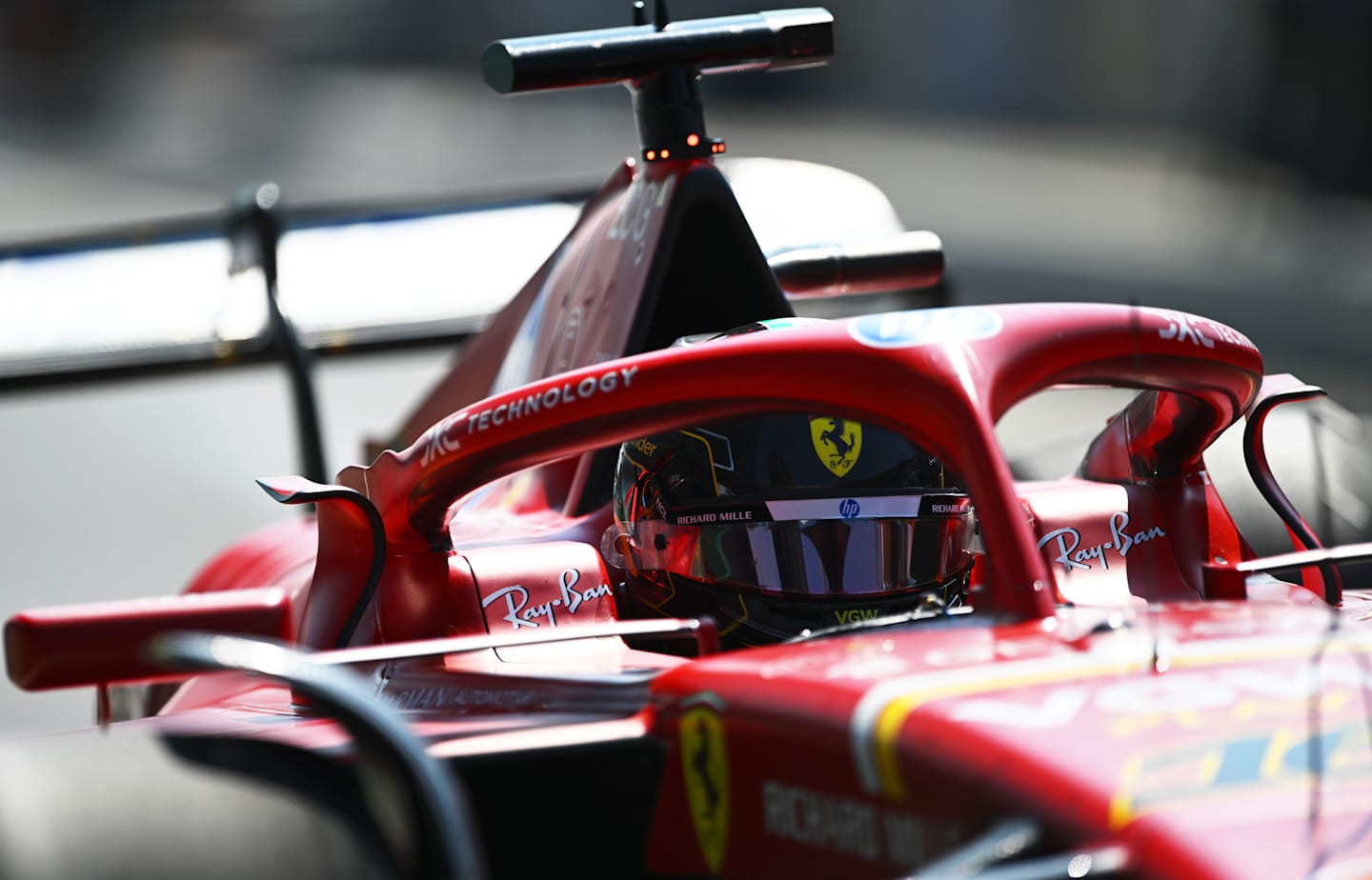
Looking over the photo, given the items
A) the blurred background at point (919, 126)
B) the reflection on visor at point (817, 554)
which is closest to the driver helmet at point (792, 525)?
the reflection on visor at point (817, 554)

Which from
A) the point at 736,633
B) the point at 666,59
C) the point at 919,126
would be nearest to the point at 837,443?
the point at 736,633

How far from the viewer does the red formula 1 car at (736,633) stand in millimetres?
1162

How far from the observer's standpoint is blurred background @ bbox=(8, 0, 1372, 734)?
10898mm

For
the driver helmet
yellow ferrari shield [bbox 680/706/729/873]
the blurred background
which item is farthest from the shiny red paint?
the blurred background

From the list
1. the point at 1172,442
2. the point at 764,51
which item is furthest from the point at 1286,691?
the point at 764,51

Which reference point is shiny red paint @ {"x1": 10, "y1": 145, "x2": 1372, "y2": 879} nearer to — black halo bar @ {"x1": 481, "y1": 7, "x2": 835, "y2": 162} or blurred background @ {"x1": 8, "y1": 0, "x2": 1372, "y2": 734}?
black halo bar @ {"x1": 481, "y1": 7, "x2": 835, "y2": 162}

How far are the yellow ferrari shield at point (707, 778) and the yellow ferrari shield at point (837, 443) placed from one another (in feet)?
2.02

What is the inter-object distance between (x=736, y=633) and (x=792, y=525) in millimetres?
153

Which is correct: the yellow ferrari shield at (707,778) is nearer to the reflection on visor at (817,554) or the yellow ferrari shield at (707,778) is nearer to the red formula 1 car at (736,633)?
the red formula 1 car at (736,633)

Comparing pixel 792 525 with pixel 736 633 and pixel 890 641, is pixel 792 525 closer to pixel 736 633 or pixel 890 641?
pixel 736 633

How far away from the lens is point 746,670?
1.43m

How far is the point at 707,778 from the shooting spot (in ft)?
4.70

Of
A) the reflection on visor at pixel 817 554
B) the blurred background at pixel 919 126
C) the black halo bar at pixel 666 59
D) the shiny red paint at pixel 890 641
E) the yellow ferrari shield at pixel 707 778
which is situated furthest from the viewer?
the blurred background at pixel 919 126

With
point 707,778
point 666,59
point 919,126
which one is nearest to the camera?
point 707,778
